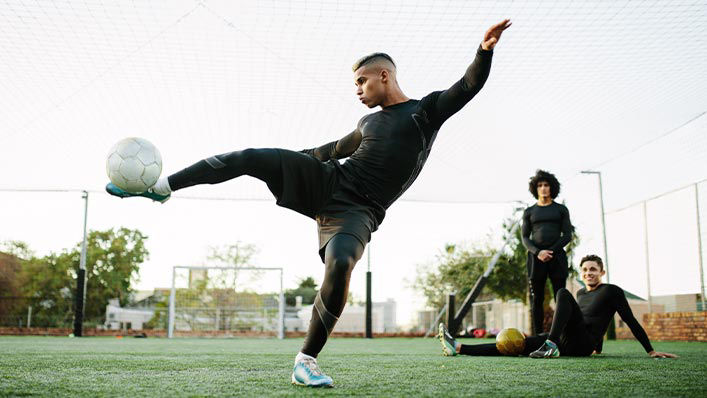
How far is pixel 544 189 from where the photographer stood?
19.8ft

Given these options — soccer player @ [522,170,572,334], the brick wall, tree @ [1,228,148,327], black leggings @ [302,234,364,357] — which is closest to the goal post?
tree @ [1,228,148,327]

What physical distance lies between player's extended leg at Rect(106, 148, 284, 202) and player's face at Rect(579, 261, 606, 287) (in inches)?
127

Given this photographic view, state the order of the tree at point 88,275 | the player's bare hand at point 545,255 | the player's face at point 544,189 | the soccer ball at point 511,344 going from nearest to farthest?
1. the soccer ball at point 511,344
2. the player's bare hand at point 545,255
3. the player's face at point 544,189
4. the tree at point 88,275

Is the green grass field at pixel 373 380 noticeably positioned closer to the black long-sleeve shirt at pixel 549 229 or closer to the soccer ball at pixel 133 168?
the soccer ball at pixel 133 168

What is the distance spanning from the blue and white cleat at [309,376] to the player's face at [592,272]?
313 centimetres

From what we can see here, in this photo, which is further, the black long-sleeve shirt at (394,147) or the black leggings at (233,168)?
the black long-sleeve shirt at (394,147)

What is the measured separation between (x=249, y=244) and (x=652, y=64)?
16.5 meters

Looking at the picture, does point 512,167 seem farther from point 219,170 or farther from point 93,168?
point 219,170

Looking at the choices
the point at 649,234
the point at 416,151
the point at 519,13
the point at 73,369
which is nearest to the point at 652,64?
the point at 519,13

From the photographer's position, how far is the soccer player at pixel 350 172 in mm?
2594

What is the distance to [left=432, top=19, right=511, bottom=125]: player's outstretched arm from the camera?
2.61m

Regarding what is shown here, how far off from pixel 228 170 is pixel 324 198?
452mm

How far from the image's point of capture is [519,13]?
630cm

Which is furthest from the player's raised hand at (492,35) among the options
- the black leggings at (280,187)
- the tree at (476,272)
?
the tree at (476,272)
